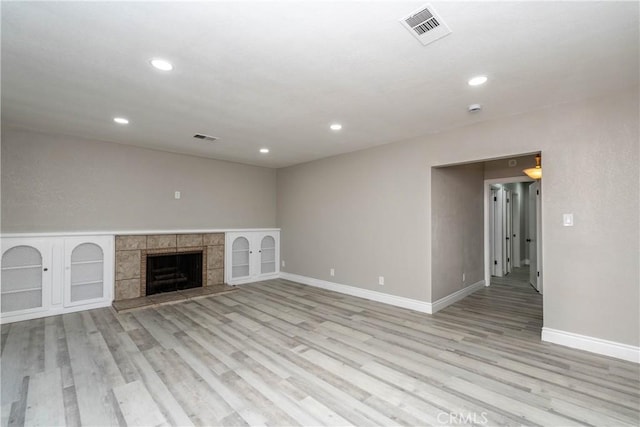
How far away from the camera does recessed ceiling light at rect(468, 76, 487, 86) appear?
2.61 meters

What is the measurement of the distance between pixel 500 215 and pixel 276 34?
6931 millimetres

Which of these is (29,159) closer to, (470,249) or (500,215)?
(470,249)

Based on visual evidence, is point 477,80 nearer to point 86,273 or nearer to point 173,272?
point 173,272

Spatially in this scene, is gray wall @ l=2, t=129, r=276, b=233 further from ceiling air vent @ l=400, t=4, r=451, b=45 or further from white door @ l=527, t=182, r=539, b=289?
white door @ l=527, t=182, r=539, b=289

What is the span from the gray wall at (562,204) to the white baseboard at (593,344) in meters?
0.06

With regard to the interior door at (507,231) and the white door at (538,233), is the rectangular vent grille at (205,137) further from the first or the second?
the interior door at (507,231)

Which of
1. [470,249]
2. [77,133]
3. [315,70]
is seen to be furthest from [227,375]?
[470,249]

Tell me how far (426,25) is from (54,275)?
5575mm

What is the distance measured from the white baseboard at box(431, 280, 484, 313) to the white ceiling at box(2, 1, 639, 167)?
2626 mm

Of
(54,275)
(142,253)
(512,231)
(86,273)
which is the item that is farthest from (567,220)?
(54,275)

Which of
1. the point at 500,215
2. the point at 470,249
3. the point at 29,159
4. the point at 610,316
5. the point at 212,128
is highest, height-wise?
the point at 212,128

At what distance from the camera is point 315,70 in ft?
8.11

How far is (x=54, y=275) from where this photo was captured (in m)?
4.21

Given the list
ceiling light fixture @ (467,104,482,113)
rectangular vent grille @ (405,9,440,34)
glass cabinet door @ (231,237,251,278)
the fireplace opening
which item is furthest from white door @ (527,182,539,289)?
the fireplace opening
